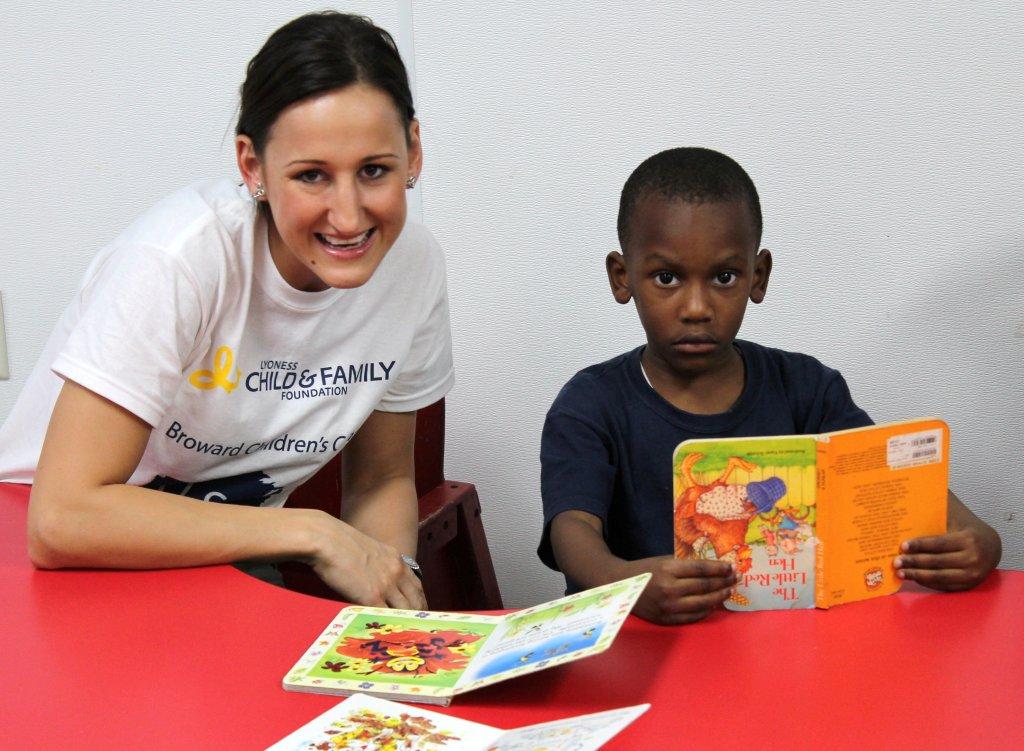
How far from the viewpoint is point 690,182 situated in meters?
1.63

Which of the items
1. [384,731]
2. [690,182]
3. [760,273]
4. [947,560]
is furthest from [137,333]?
[947,560]

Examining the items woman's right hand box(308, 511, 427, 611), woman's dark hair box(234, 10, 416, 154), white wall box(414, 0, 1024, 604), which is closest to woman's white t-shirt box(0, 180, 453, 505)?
woman's dark hair box(234, 10, 416, 154)

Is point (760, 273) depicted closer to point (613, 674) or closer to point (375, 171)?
point (375, 171)

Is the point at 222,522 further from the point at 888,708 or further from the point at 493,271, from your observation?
the point at 493,271

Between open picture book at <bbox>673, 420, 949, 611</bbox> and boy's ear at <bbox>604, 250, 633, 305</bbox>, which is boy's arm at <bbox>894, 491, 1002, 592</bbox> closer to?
open picture book at <bbox>673, 420, 949, 611</bbox>

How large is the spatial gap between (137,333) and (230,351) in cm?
17

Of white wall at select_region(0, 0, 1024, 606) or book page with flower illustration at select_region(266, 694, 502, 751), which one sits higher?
white wall at select_region(0, 0, 1024, 606)

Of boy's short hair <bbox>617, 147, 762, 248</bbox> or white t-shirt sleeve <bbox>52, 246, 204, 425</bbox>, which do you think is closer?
white t-shirt sleeve <bbox>52, 246, 204, 425</bbox>

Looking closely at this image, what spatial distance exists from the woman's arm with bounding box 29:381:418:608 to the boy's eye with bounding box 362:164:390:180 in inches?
16.9

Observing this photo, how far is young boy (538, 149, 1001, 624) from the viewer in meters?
1.60

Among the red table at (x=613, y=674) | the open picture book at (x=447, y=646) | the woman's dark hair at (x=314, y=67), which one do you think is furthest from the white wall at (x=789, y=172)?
the open picture book at (x=447, y=646)

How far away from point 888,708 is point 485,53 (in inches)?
69.5

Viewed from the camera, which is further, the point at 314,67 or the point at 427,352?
the point at 427,352

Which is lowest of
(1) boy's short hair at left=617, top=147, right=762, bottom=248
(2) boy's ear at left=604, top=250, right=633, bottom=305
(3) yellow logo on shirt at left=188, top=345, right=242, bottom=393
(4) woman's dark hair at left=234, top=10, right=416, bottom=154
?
(3) yellow logo on shirt at left=188, top=345, right=242, bottom=393
